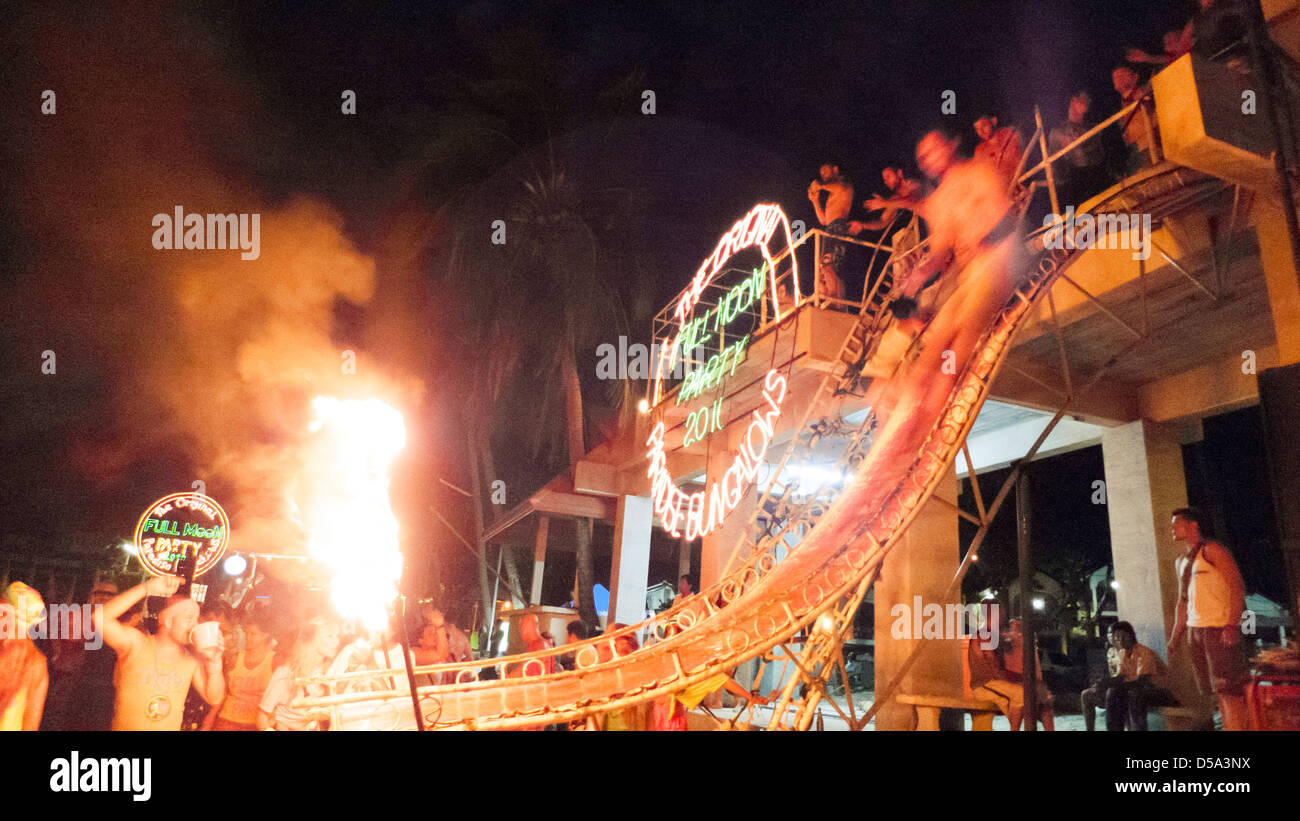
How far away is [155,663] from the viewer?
7.21 metres

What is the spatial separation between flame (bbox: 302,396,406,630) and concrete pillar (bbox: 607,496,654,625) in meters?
11.9

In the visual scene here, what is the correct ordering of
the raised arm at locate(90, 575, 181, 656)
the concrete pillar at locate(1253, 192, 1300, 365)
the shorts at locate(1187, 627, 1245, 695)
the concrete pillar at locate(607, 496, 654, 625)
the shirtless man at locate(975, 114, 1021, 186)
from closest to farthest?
the concrete pillar at locate(1253, 192, 1300, 365)
the shorts at locate(1187, 627, 1245, 695)
the raised arm at locate(90, 575, 181, 656)
the shirtless man at locate(975, 114, 1021, 186)
the concrete pillar at locate(607, 496, 654, 625)

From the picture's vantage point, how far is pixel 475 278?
27547 mm

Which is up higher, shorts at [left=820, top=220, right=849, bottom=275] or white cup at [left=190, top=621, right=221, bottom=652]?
shorts at [left=820, top=220, right=849, bottom=275]

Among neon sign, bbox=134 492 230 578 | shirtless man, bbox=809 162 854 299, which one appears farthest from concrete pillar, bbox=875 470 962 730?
neon sign, bbox=134 492 230 578

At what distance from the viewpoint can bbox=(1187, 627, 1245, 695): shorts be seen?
659cm

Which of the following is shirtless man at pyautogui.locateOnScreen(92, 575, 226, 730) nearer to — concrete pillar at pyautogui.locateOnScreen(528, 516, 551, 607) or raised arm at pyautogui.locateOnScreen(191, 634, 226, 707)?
raised arm at pyautogui.locateOnScreen(191, 634, 226, 707)

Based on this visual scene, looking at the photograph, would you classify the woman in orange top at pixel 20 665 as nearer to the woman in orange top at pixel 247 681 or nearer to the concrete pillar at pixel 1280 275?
the woman in orange top at pixel 247 681

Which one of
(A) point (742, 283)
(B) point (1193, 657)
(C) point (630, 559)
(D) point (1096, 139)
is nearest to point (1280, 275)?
(D) point (1096, 139)

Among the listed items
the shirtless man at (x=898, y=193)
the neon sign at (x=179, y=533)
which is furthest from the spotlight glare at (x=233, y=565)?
the shirtless man at (x=898, y=193)

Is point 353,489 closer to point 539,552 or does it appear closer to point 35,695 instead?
point 35,695

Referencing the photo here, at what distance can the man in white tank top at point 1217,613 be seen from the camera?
21.7 feet

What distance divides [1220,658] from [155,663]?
9754 millimetres

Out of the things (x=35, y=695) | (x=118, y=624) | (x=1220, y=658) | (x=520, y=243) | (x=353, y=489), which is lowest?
(x=1220, y=658)
